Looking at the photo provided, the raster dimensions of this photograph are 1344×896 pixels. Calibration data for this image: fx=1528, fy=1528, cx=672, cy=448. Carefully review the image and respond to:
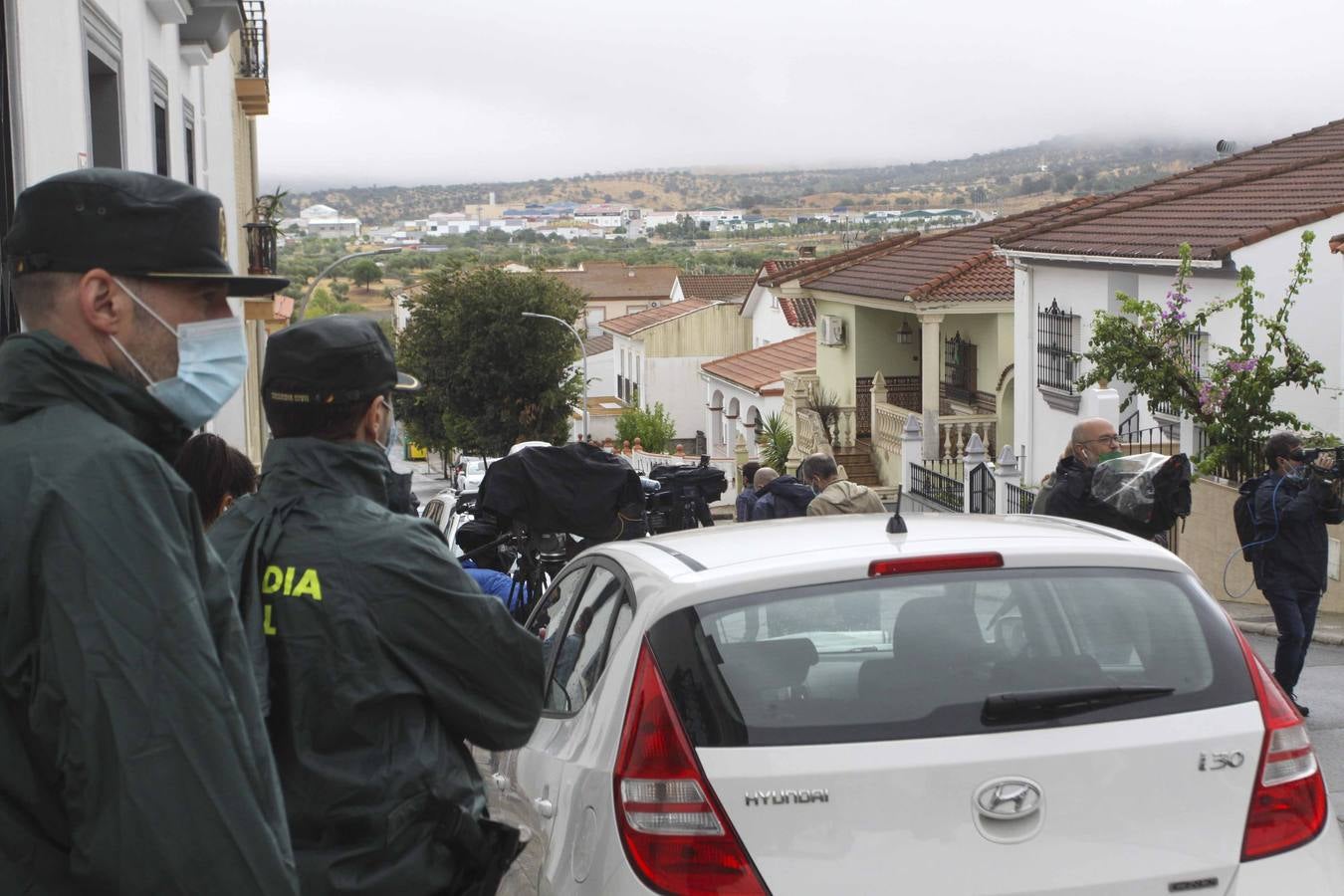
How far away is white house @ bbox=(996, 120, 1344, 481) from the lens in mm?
17781

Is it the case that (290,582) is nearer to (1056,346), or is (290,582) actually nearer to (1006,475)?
(1006,475)

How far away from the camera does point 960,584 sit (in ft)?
12.8

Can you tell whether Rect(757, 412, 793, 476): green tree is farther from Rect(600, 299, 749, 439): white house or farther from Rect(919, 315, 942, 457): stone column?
Rect(600, 299, 749, 439): white house

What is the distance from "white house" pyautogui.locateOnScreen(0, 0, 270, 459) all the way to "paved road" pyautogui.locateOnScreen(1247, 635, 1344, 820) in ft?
19.8

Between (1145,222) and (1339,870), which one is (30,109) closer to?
(1339,870)

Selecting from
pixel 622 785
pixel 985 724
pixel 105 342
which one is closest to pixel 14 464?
pixel 105 342

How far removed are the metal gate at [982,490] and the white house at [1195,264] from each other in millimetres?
1380

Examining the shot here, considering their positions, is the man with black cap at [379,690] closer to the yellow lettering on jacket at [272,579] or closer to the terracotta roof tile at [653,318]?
the yellow lettering on jacket at [272,579]

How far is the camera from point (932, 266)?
3238 centimetres

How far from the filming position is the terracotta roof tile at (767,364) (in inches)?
1613

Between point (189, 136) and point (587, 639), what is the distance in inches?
511

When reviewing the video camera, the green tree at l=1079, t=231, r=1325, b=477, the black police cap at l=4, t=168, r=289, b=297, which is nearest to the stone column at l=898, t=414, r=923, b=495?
the green tree at l=1079, t=231, r=1325, b=477

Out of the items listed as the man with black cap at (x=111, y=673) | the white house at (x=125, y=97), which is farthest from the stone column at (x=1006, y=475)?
the man with black cap at (x=111, y=673)

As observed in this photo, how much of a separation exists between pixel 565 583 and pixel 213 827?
13.0ft
